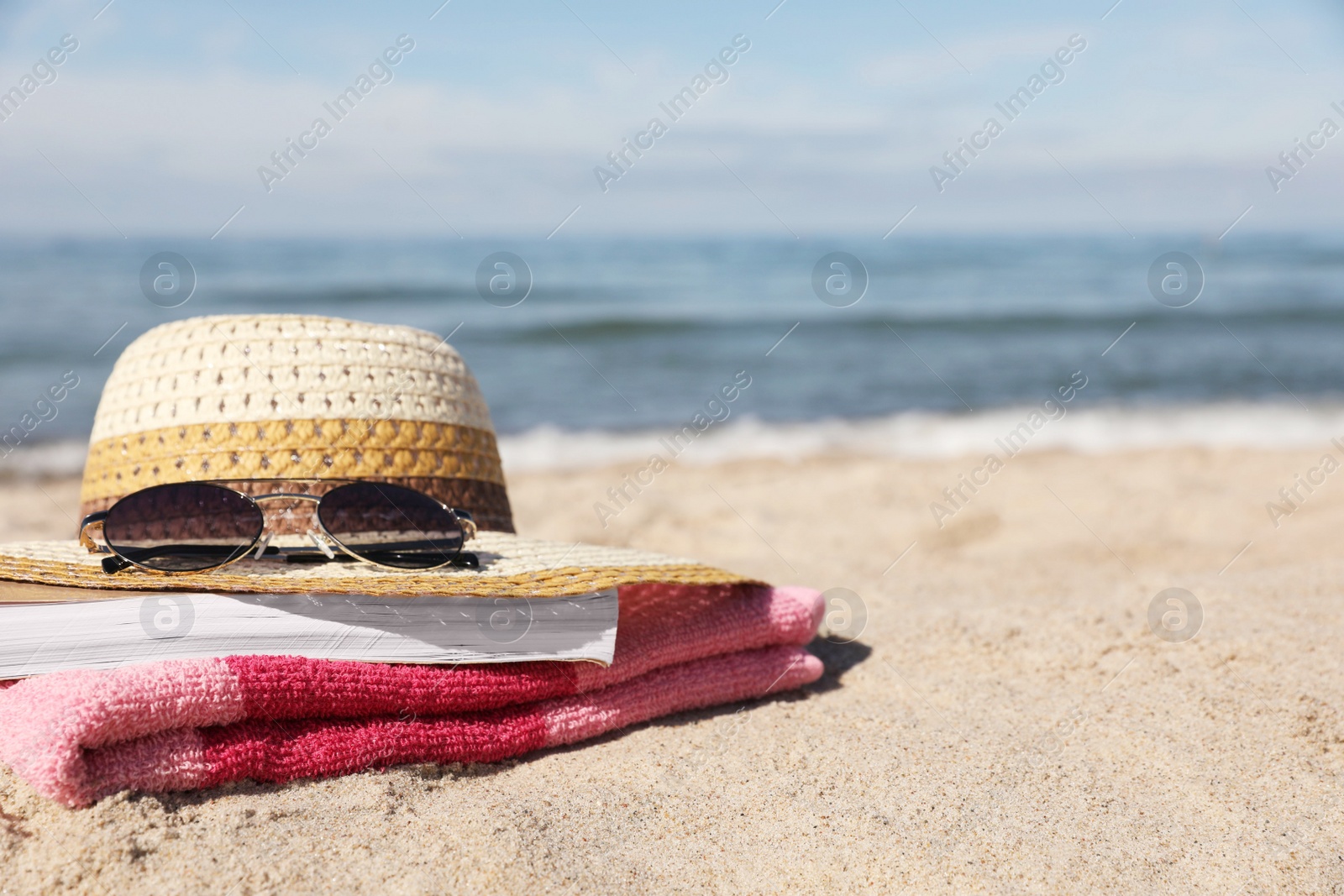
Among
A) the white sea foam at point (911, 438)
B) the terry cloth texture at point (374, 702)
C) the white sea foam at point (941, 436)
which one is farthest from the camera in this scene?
the white sea foam at point (941, 436)

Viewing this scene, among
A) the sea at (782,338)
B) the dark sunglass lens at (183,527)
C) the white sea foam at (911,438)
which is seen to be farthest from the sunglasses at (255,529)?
the sea at (782,338)

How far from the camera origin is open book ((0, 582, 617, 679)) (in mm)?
1616

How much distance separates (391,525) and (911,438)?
5.86 m

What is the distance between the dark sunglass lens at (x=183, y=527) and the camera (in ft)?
5.87

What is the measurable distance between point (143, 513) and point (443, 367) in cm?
83

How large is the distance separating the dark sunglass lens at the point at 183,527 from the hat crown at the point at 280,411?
302 millimetres

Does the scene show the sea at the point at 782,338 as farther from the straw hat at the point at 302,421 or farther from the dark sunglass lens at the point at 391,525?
the dark sunglass lens at the point at 391,525

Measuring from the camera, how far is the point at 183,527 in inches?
71.6

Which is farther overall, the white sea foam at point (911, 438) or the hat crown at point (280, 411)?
the white sea foam at point (911, 438)

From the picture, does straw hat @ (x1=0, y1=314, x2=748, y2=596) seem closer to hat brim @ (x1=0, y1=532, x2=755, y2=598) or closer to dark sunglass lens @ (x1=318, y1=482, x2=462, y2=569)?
hat brim @ (x1=0, y1=532, x2=755, y2=598)

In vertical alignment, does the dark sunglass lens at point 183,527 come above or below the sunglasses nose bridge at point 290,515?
above

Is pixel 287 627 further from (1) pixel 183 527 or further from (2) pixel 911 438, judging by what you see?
(2) pixel 911 438

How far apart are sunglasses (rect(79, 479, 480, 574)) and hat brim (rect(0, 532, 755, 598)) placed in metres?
0.03

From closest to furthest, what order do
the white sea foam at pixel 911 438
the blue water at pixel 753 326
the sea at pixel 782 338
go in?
1. the white sea foam at pixel 911 438
2. the sea at pixel 782 338
3. the blue water at pixel 753 326
